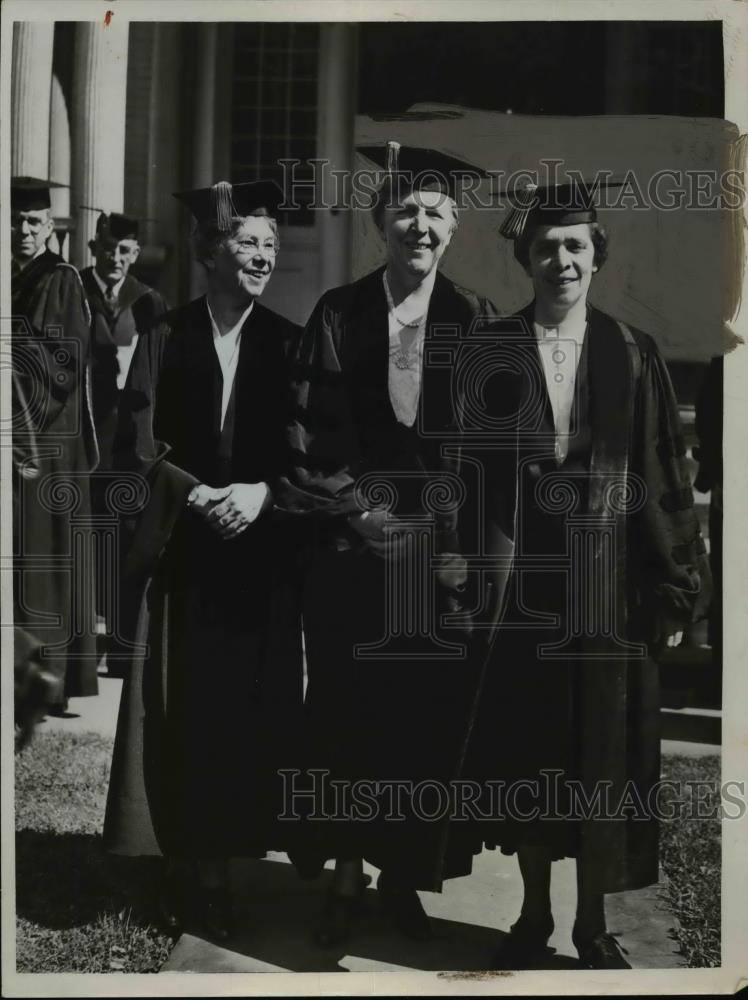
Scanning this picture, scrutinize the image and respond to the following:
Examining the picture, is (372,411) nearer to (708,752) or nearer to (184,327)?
(184,327)

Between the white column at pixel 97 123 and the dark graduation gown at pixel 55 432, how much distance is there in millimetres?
180

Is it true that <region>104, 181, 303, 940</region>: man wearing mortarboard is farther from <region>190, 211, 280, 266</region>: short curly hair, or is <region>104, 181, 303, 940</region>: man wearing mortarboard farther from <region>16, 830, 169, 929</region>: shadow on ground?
<region>16, 830, 169, 929</region>: shadow on ground

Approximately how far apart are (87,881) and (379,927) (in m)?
1.09

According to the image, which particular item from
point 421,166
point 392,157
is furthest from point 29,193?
point 421,166

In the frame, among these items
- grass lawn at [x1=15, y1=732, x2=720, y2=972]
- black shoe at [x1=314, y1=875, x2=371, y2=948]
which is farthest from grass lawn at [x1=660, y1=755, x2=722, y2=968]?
black shoe at [x1=314, y1=875, x2=371, y2=948]

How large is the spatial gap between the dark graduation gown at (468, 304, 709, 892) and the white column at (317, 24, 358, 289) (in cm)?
65

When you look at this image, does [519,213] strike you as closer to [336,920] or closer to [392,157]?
[392,157]

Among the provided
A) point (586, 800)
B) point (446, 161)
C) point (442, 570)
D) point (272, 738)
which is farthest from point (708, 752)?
point (446, 161)

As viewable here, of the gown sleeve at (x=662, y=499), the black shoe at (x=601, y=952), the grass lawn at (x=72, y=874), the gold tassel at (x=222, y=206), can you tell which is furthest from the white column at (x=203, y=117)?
the black shoe at (x=601, y=952)

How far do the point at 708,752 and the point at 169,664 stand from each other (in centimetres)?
205

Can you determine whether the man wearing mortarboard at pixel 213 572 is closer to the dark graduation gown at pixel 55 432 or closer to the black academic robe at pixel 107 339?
the black academic robe at pixel 107 339

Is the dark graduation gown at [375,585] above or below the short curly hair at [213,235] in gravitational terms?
below

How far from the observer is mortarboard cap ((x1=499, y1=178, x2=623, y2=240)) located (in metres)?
4.60

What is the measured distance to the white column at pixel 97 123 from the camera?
4629 millimetres
